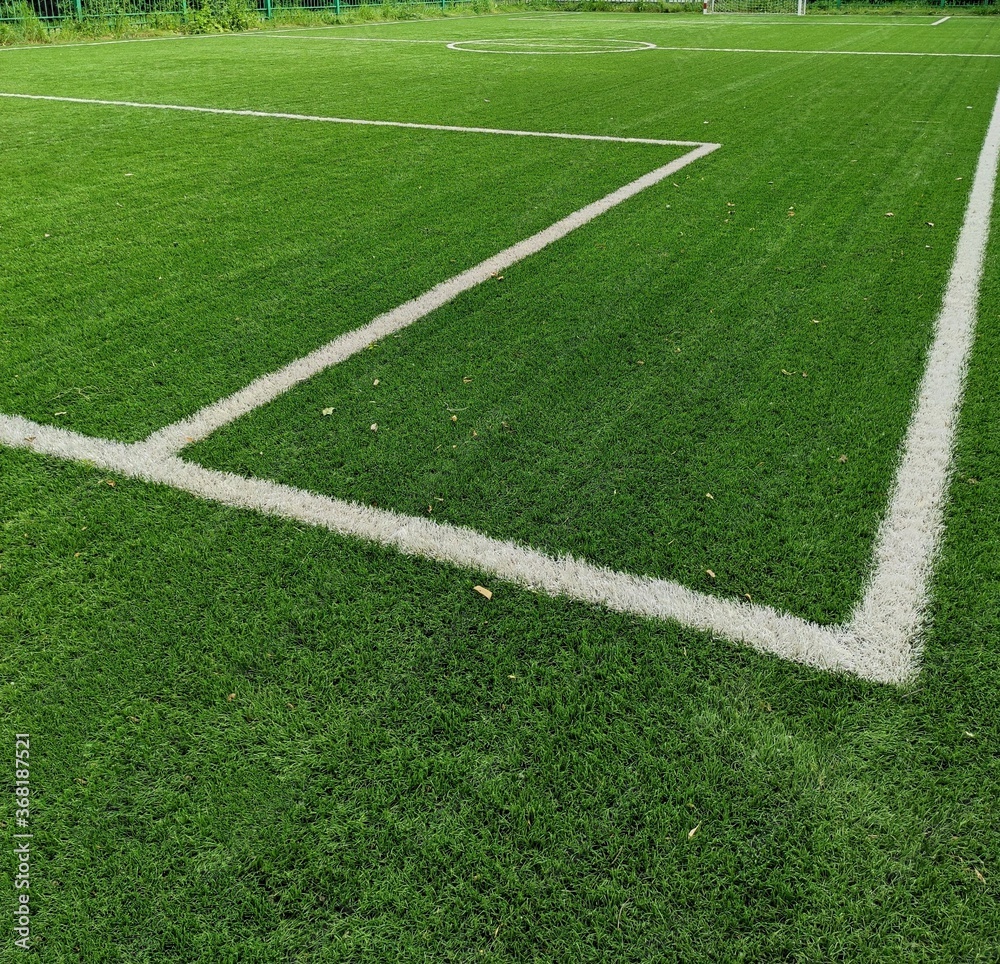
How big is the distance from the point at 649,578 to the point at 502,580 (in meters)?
0.42

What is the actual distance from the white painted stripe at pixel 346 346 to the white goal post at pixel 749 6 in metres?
31.5

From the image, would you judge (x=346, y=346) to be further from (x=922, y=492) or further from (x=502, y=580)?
(x=922, y=492)

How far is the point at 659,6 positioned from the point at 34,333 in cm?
3505

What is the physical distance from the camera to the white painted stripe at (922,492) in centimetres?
214

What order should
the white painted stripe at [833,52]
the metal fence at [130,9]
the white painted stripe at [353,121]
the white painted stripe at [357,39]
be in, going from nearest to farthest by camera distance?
1. the white painted stripe at [353,121]
2. the white painted stripe at [833,52]
3. the metal fence at [130,9]
4. the white painted stripe at [357,39]

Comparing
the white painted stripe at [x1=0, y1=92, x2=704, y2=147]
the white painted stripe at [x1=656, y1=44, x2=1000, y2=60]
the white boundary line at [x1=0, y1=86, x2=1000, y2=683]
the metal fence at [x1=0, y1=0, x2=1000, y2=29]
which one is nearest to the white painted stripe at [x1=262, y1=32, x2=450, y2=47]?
the metal fence at [x1=0, y1=0, x2=1000, y2=29]

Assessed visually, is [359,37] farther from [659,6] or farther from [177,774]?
[177,774]

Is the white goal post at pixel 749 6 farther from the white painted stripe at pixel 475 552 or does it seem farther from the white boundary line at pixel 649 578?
the white painted stripe at pixel 475 552

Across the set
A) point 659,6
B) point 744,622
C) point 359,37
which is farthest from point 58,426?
point 659,6

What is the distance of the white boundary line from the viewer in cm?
207

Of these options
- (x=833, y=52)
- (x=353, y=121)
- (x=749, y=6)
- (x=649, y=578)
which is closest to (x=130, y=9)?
(x=353, y=121)

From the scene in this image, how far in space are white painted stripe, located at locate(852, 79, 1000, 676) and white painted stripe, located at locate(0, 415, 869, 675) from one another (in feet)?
0.59

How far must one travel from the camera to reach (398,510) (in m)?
2.57

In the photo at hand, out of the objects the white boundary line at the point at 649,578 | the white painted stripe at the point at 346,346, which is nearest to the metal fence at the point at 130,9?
the white painted stripe at the point at 346,346
